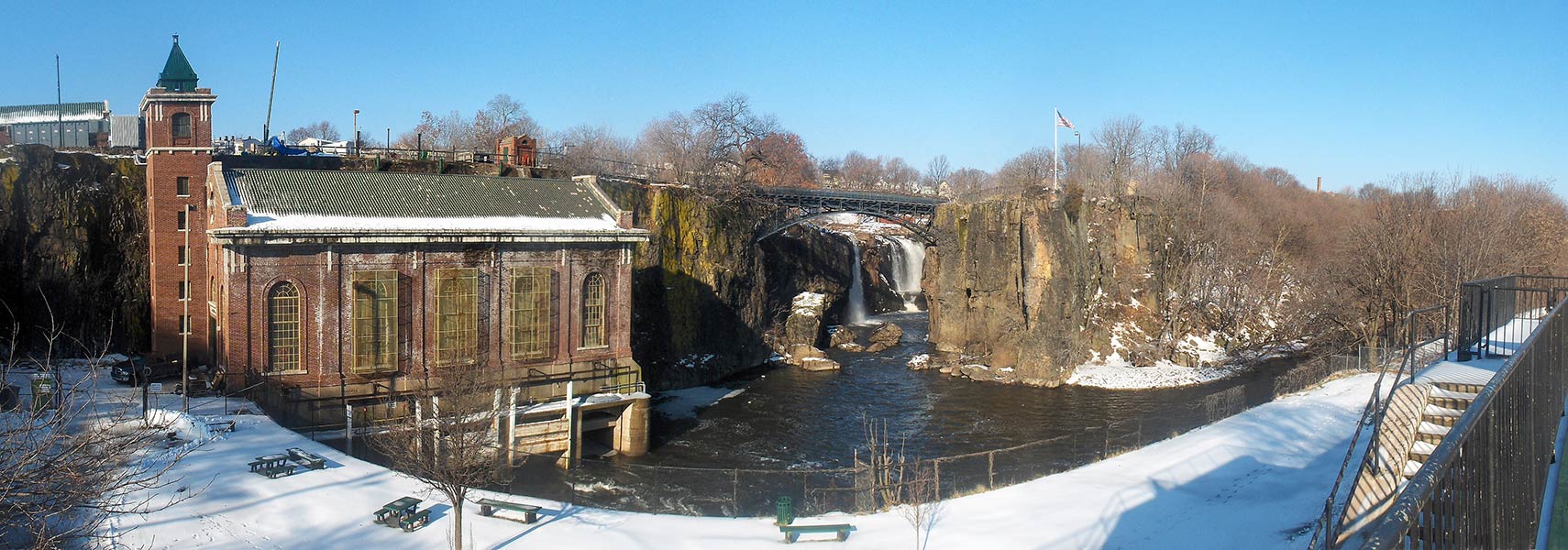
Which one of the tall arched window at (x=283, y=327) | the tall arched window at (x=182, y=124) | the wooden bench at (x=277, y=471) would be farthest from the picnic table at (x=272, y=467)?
the tall arched window at (x=182, y=124)

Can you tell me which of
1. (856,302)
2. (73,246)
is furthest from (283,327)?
(856,302)

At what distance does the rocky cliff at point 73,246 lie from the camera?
37.2 metres

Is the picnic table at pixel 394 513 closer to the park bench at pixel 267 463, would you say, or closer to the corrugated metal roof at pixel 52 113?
the park bench at pixel 267 463

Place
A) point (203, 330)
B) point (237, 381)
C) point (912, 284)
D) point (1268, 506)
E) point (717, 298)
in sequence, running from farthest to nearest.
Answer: point (912, 284)
point (717, 298)
point (203, 330)
point (237, 381)
point (1268, 506)

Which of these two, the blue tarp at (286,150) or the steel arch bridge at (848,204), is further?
the steel arch bridge at (848,204)

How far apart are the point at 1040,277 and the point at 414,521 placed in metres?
39.7

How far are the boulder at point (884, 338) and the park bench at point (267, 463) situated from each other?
120 ft

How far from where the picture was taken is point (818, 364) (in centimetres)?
4812

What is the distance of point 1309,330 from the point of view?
52719mm

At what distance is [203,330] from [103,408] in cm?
921

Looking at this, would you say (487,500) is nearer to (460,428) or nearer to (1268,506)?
(460,428)

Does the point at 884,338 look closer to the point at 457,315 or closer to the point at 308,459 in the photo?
the point at 457,315

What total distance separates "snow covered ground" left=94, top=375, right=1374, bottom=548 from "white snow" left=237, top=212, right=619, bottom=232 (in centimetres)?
694

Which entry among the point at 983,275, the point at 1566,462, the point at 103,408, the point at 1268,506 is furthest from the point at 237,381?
the point at 983,275
